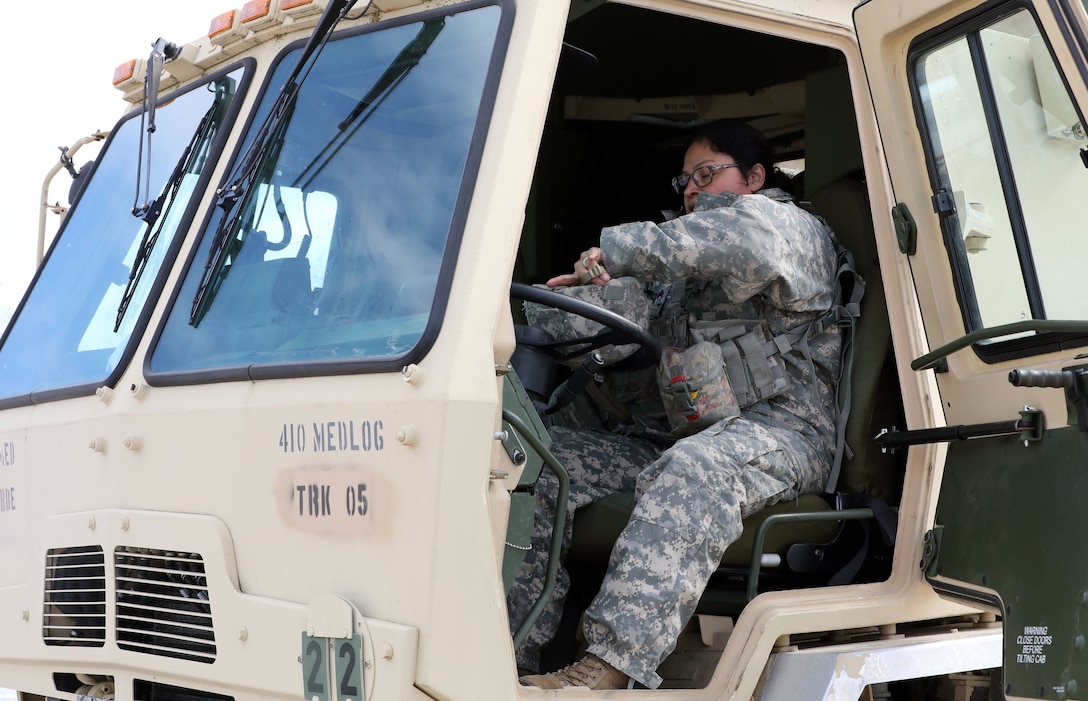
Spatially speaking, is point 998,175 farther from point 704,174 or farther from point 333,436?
point 333,436

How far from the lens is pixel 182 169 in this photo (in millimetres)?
3004

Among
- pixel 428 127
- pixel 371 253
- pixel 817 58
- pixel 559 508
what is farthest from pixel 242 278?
pixel 817 58

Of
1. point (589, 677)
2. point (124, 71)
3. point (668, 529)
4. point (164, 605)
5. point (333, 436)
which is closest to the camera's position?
point (333, 436)

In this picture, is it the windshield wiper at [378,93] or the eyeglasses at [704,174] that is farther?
the eyeglasses at [704,174]

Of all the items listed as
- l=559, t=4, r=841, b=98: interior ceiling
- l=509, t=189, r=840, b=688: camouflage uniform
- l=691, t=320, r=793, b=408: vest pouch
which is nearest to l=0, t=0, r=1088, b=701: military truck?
l=509, t=189, r=840, b=688: camouflage uniform

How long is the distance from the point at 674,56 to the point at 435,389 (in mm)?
2632

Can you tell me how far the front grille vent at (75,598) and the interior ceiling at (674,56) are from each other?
94.7 inches

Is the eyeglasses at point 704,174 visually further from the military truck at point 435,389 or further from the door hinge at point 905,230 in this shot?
the door hinge at point 905,230

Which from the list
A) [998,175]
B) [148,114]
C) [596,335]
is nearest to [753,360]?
[596,335]

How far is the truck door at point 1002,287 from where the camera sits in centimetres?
242

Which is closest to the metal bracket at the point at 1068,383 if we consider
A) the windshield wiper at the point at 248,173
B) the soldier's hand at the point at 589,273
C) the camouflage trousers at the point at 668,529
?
the camouflage trousers at the point at 668,529

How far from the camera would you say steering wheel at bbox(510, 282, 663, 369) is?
265 centimetres

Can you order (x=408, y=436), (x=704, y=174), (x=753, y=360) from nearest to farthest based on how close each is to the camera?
(x=408, y=436)
(x=753, y=360)
(x=704, y=174)

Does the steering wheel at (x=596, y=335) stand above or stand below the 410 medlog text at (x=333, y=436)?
above
